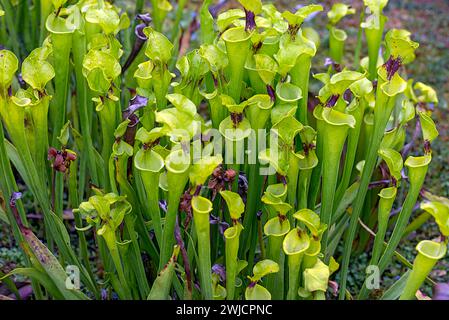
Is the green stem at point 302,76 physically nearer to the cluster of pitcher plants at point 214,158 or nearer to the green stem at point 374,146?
the cluster of pitcher plants at point 214,158

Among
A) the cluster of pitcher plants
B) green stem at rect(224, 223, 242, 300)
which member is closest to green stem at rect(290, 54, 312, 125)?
the cluster of pitcher plants

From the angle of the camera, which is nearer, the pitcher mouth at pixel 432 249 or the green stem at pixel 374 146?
the pitcher mouth at pixel 432 249

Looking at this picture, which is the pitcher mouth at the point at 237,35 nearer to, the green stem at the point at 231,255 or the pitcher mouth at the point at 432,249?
the green stem at the point at 231,255

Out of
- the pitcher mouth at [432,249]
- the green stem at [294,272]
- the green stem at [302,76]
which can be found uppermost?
the green stem at [302,76]

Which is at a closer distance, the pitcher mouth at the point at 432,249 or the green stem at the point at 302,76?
the pitcher mouth at the point at 432,249

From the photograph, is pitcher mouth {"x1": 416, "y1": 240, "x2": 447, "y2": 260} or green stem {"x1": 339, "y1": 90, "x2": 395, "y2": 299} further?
green stem {"x1": 339, "y1": 90, "x2": 395, "y2": 299}

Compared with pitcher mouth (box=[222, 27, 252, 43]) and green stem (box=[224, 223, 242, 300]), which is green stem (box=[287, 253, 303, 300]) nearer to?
green stem (box=[224, 223, 242, 300])

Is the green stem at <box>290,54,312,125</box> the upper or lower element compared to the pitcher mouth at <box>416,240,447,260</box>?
upper

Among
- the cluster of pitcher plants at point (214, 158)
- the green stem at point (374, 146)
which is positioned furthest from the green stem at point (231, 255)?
the green stem at point (374, 146)

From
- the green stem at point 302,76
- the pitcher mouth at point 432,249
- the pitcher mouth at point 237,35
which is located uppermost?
the pitcher mouth at point 237,35

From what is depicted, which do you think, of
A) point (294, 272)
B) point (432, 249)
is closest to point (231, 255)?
point (294, 272)

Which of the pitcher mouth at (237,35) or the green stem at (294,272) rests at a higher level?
the pitcher mouth at (237,35)

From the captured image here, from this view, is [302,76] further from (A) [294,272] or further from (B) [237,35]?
(A) [294,272]
